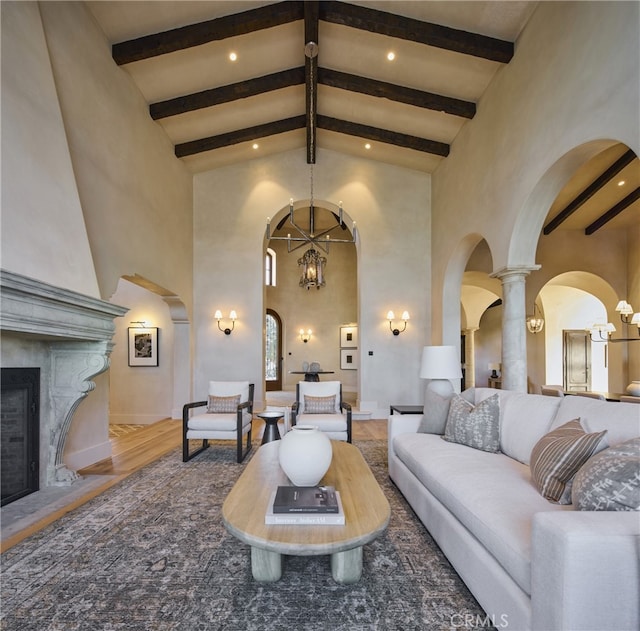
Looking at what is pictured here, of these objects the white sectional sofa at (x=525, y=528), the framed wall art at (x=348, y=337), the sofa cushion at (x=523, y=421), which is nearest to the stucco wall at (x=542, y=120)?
the sofa cushion at (x=523, y=421)

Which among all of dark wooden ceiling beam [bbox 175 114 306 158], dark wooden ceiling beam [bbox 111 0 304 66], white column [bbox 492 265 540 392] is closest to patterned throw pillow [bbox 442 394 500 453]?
white column [bbox 492 265 540 392]

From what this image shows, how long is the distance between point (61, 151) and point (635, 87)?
14.7 ft

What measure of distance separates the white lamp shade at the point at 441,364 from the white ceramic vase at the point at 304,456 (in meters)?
2.02

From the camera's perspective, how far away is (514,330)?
15.9 feet

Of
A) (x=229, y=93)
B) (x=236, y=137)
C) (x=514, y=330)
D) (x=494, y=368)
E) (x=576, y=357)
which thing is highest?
(x=229, y=93)

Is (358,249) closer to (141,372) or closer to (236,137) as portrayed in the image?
(236,137)

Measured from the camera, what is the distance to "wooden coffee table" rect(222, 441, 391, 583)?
1707mm

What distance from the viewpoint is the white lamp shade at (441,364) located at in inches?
157

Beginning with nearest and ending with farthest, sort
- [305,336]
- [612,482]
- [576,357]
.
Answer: [612,482] → [576,357] → [305,336]

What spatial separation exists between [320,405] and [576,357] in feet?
28.2

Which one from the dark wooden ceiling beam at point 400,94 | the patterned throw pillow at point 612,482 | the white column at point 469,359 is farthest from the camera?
the white column at point 469,359

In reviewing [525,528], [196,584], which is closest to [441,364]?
[525,528]

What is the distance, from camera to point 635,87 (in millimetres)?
2844

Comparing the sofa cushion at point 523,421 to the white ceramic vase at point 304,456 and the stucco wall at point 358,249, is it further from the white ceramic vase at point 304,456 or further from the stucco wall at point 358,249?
the stucco wall at point 358,249
